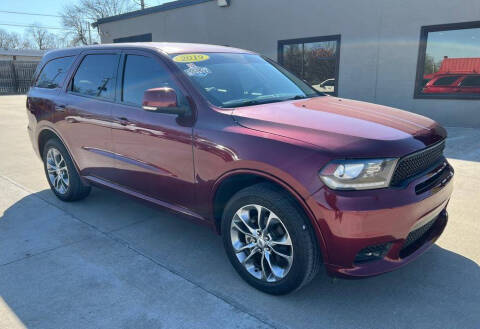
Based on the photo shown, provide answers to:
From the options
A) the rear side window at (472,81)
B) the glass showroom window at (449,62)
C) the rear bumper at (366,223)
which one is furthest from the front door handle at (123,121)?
the rear side window at (472,81)

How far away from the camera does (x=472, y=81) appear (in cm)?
947

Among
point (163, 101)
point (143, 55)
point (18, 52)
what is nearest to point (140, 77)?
point (143, 55)

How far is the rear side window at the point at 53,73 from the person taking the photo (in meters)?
4.61

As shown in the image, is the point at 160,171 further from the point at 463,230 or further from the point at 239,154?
the point at 463,230

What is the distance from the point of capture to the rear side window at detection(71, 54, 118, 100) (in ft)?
12.8

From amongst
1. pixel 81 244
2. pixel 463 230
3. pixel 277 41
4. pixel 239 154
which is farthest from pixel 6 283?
pixel 277 41

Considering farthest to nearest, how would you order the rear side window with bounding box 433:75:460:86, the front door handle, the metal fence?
the metal fence → the rear side window with bounding box 433:75:460:86 → the front door handle

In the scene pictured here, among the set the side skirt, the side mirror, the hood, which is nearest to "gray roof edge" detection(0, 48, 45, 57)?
the side skirt

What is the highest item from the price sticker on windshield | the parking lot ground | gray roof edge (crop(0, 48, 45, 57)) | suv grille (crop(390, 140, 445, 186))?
gray roof edge (crop(0, 48, 45, 57))

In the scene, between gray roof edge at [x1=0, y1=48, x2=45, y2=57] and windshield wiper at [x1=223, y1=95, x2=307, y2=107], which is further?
gray roof edge at [x1=0, y1=48, x2=45, y2=57]

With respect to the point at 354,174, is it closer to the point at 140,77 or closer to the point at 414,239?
the point at 414,239

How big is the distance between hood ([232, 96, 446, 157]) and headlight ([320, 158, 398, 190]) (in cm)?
5

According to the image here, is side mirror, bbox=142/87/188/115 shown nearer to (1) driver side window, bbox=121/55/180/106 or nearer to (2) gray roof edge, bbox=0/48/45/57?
(1) driver side window, bbox=121/55/180/106

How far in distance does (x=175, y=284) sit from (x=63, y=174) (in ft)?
8.41
